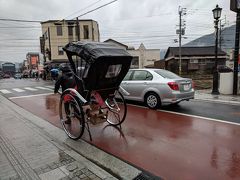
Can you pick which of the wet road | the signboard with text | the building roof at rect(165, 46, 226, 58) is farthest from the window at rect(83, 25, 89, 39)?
the wet road

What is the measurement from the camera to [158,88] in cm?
770

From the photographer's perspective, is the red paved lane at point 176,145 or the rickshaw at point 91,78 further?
the rickshaw at point 91,78

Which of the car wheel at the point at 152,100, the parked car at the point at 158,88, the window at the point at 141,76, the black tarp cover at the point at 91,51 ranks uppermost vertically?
the black tarp cover at the point at 91,51

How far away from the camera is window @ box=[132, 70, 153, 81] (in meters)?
8.25

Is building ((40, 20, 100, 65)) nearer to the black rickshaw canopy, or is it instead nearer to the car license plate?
the car license plate

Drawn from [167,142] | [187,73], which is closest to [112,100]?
[167,142]

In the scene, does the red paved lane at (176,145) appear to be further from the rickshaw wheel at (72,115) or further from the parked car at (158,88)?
the parked car at (158,88)

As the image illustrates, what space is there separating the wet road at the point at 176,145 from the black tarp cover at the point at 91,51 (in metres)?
1.90

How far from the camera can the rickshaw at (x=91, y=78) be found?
4.45 m

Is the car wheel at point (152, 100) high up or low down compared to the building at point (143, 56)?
down

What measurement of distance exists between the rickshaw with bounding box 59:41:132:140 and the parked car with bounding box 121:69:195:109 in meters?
2.79

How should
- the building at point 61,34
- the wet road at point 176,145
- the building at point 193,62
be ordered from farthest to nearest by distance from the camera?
the building at point 61,34 < the building at point 193,62 < the wet road at point 176,145

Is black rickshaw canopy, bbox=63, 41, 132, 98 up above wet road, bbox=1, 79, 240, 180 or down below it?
above

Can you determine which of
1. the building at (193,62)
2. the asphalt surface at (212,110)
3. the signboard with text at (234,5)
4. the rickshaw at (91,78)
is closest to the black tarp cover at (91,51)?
the rickshaw at (91,78)
